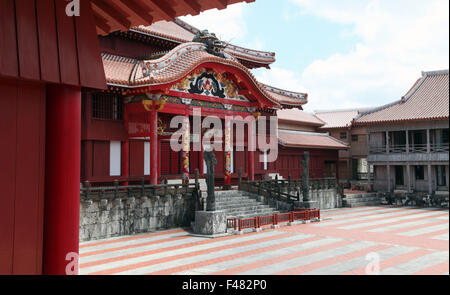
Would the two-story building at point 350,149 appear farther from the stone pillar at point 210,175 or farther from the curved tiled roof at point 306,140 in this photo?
the stone pillar at point 210,175

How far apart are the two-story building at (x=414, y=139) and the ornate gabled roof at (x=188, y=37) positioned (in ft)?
36.2

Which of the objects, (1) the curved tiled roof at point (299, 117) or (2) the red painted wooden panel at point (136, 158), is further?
(1) the curved tiled roof at point (299, 117)

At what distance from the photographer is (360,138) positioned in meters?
42.8

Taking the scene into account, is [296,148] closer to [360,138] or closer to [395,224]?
[360,138]

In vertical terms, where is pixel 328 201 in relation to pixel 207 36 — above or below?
below

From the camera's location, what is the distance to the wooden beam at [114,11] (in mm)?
4773

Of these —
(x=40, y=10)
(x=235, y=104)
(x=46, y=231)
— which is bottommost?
(x=46, y=231)

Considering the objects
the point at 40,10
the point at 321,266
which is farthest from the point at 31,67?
the point at 321,266

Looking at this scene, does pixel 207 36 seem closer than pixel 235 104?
Yes

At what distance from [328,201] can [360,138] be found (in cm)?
1541

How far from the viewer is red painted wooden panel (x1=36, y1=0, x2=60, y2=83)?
3840mm

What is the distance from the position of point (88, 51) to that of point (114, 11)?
0.99 meters

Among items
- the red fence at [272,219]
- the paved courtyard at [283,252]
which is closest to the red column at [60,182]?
the paved courtyard at [283,252]

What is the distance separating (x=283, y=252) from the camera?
1424 cm
